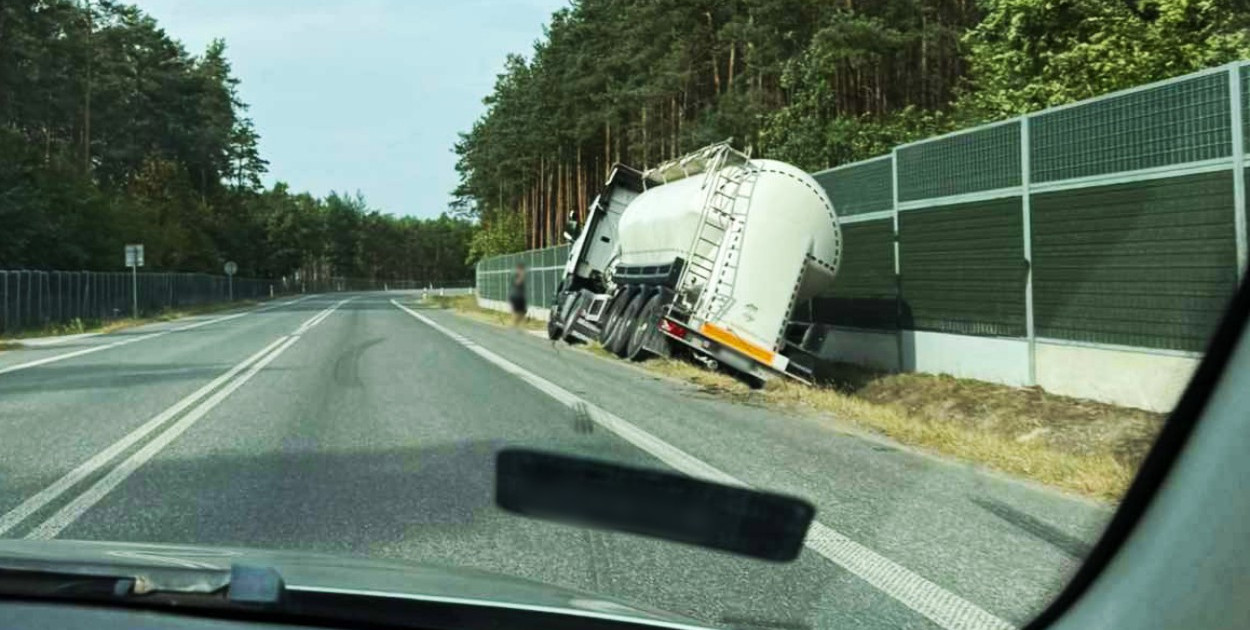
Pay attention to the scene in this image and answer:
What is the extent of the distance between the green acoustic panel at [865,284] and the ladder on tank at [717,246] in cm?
193

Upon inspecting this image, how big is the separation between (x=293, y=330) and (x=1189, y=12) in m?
23.1

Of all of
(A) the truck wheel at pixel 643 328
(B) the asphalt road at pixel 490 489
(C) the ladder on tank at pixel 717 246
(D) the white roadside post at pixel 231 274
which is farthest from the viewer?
(D) the white roadside post at pixel 231 274

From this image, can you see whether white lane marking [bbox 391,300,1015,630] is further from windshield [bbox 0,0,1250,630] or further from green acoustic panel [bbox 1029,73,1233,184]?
green acoustic panel [bbox 1029,73,1233,184]

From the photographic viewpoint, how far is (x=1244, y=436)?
8.20ft

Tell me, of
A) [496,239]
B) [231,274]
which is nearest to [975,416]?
[496,239]

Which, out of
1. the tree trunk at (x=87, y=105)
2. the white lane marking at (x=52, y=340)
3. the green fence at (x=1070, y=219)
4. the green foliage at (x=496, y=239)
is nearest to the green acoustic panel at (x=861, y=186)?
the green fence at (x=1070, y=219)

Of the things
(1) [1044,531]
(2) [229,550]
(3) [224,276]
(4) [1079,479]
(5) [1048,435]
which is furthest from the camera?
(3) [224,276]

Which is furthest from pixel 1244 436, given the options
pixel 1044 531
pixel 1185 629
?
pixel 1044 531

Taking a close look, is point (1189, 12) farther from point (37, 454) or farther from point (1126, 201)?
point (37, 454)

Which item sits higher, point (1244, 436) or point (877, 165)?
point (877, 165)

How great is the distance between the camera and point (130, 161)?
7056 centimetres

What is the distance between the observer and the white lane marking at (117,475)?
6.70 m

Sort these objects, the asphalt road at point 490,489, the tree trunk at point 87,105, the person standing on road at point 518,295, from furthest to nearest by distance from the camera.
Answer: the tree trunk at point 87,105 → the person standing on road at point 518,295 → the asphalt road at point 490,489

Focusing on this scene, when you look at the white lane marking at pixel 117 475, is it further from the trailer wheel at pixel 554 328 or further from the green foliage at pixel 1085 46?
the green foliage at pixel 1085 46
